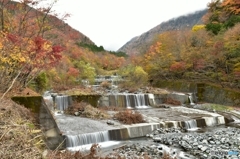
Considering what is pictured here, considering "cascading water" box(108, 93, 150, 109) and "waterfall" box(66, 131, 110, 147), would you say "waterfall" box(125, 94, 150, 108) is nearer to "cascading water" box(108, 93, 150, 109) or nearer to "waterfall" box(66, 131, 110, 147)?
"cascading water" box(108, 93, 150, 109)

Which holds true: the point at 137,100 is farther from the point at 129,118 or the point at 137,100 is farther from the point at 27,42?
the point at 27,42

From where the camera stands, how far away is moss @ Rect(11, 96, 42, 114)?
796cm

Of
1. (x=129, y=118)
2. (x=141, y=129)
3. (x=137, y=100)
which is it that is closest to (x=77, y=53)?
(x=137, y=100)

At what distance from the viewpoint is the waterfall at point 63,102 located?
16.2 metres

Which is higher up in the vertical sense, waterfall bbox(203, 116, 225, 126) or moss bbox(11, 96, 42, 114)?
moss bbox(11, 96, 42, 114)

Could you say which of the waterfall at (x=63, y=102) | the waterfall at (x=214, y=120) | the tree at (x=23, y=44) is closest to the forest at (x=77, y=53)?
the tree at (x=23, y=44)

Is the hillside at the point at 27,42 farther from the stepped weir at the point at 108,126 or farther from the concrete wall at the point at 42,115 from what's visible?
the stepped weir at the point at 108,126

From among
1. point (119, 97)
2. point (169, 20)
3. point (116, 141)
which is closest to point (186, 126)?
point (116, 141)

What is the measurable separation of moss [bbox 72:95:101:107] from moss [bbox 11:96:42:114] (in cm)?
830

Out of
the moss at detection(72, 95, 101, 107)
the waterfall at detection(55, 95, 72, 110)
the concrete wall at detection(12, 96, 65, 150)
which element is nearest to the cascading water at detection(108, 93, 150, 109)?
the moss at detection(72, 95, 101, 107)

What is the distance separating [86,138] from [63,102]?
6.66 metres

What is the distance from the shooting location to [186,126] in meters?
13.4

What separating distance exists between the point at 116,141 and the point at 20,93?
5.10 m

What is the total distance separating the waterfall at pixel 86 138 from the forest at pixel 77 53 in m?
3.19
